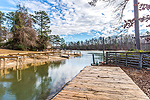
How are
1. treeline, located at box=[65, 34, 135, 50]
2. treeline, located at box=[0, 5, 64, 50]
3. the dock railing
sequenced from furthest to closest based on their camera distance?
treeline, located at box=[65, 34, 135, 50], treeline, located at box=[0, 5, 64, 50], the dock railing

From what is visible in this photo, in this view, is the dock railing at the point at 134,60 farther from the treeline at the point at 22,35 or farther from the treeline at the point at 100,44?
the treeline at the point at 100,44

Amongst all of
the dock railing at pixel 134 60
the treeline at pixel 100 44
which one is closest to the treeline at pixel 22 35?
the dock railing at pixel 134 60

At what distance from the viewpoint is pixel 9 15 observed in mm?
30422

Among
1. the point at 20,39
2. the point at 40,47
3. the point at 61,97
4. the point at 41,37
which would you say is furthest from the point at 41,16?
the point at 61,97

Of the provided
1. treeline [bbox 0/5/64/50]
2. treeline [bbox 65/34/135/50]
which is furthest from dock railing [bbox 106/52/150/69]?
treeline [bbox 65/34/135/50]

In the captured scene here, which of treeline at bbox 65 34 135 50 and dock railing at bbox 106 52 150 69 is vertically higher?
treeline at bbox 65 34 135 50

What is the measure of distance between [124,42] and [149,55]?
7100 centimetres

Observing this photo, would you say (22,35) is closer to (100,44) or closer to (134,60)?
(134,60)

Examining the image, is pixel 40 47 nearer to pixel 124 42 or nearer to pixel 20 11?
pixel 20 11

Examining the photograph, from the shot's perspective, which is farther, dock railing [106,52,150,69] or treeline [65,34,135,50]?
treeline [65,34,135,50]

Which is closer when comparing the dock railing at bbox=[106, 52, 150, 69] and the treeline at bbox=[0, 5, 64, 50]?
the dock railing at bbox=[106, 52, 150, 69]

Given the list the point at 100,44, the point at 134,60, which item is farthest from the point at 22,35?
the point at 100,44

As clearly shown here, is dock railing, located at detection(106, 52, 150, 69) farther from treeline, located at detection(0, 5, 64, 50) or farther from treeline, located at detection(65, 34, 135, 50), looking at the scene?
treeline, located at detection(65, 34, 135, 50)

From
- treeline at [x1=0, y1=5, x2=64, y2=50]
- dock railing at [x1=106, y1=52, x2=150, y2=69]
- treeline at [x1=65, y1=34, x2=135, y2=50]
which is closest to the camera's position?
dock railing at [x1=106, y1=52, x2=150, y2=69]
